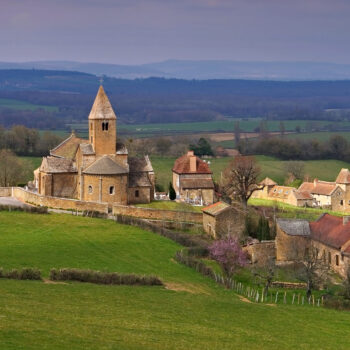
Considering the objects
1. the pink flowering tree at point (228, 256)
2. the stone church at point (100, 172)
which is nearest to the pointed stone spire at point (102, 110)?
the stone church at point (100, 172)

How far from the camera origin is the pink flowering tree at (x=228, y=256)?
4562cm

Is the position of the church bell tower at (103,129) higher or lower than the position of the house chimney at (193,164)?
higher

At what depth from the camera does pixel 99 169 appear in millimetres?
60094

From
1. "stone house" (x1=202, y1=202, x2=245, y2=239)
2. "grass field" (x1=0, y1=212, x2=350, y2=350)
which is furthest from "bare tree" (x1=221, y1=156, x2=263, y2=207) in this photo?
"grass field" (x1=0, y1=212, x2=350, y2=350)

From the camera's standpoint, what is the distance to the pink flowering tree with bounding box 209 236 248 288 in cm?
4562

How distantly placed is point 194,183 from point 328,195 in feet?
85.1

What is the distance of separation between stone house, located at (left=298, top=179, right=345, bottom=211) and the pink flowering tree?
4293 cm

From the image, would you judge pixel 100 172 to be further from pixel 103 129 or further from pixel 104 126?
pixel 104 126

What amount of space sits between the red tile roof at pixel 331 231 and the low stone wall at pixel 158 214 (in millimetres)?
8455

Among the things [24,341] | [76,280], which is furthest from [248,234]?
[24,341]

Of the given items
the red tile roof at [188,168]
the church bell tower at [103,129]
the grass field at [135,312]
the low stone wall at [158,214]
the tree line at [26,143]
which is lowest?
the grass field at [135,312]

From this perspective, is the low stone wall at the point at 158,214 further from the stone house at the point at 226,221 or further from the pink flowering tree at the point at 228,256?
the pink flowering tree at the point at 228,256

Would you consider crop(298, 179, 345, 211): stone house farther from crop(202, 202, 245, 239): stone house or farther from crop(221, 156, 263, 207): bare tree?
crop(202, 202, 245, 239): stone house

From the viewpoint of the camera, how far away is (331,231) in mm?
52031
